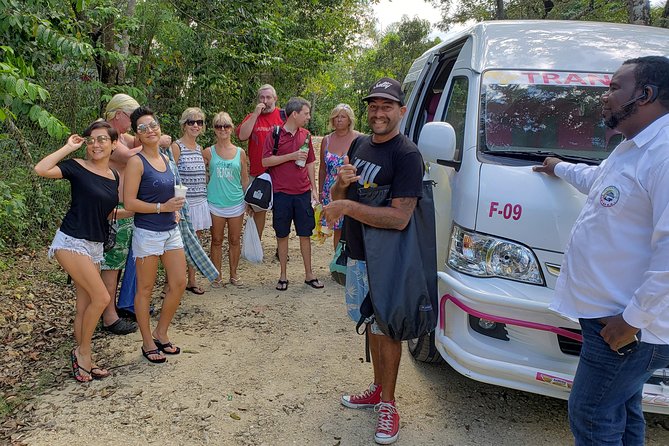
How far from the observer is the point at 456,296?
9.39 feet

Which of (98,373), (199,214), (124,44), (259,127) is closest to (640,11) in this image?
(259,127)

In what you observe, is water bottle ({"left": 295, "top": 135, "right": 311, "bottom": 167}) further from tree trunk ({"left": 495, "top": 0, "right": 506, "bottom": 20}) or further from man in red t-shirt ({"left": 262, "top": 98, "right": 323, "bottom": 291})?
tree trunk ({"left": 495, "top": 0, "right": 506, "bottom": 20})

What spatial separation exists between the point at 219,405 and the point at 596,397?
228cm

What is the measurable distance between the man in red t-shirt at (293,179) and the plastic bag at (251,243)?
316mm

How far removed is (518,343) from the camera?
2.76 meters

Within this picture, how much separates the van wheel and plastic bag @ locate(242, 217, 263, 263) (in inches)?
100

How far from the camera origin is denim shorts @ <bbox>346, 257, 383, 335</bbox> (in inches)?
121

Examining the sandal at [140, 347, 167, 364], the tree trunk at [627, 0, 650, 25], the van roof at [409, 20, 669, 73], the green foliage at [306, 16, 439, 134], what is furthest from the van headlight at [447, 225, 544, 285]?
the green foliage at [306, 16, 439, 134]

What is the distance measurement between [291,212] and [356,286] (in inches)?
103

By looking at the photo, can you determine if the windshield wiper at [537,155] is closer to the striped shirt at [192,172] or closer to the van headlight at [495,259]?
the van headlight at [495,259]

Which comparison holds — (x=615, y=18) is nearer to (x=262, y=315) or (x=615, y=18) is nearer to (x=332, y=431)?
(x=262, y=315)

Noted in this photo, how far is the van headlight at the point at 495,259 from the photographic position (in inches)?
109

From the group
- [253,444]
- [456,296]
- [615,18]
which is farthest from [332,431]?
[615,18]

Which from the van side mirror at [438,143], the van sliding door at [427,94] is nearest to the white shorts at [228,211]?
the van sliding door at [427,94]
